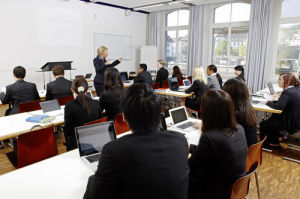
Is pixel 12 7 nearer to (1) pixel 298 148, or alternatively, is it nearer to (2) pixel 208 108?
(2) pixel 208 108

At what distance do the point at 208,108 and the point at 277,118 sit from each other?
105 inches

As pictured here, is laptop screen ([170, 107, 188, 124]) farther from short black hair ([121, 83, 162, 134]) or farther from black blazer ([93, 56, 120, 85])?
black blazer ([93, 56, 120, 85])

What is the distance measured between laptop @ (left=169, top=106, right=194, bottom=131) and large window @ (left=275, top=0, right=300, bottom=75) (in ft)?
18.1

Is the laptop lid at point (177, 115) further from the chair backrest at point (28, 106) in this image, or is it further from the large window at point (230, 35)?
the large window at point (230, 35)

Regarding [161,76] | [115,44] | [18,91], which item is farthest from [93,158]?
[115,44]

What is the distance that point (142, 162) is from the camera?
1005 millimetres

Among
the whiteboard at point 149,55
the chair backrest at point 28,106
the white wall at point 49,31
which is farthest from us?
the whiteboard at point 149,55

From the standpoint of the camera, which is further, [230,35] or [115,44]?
[115,44]

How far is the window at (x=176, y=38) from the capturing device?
8969mm

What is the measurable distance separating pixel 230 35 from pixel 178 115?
237 inches

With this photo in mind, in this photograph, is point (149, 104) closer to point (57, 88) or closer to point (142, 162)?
point (142, 162)

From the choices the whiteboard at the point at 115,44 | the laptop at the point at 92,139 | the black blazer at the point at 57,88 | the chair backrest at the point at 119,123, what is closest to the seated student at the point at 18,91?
the black blazer at the point at 57,88

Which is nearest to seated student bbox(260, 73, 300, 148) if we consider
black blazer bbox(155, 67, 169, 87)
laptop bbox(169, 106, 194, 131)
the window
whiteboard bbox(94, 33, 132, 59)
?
laptop bbox(169, 106, 194, 131)

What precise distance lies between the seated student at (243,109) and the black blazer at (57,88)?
266 centimetres
